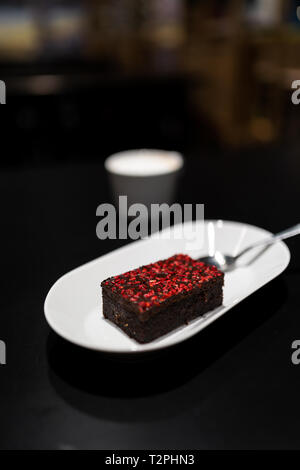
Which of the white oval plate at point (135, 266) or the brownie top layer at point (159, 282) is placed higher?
the brownie top layer at point (159, 282)

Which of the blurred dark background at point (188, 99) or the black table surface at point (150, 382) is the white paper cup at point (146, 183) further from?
the blurred dark background at point (188, 99)

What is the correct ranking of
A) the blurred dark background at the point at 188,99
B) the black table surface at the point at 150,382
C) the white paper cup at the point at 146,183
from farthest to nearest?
the blurred dark background at the point at 188,99 → the white paper cup at the point at 146,183 → the black table surface at the point at 150,382

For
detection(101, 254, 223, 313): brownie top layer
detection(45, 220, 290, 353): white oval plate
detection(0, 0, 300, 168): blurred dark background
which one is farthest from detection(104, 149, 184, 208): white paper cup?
detection(0, 0, 300, 168): blurred dark background

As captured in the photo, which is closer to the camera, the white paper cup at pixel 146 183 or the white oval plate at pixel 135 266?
the white oval plate at pixel 135 266

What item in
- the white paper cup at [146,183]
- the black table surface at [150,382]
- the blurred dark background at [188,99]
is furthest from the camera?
the blurred dark background at [188,99]

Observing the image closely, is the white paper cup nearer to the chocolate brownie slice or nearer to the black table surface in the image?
the black table surface

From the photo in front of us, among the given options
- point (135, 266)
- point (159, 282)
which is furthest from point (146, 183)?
point (159, 282)

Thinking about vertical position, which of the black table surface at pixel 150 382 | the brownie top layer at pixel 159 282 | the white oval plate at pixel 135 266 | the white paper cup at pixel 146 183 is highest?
the white paper cup at pixel 146 183

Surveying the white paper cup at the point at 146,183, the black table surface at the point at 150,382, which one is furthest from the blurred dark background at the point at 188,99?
the black table surface at the point at 150,382
